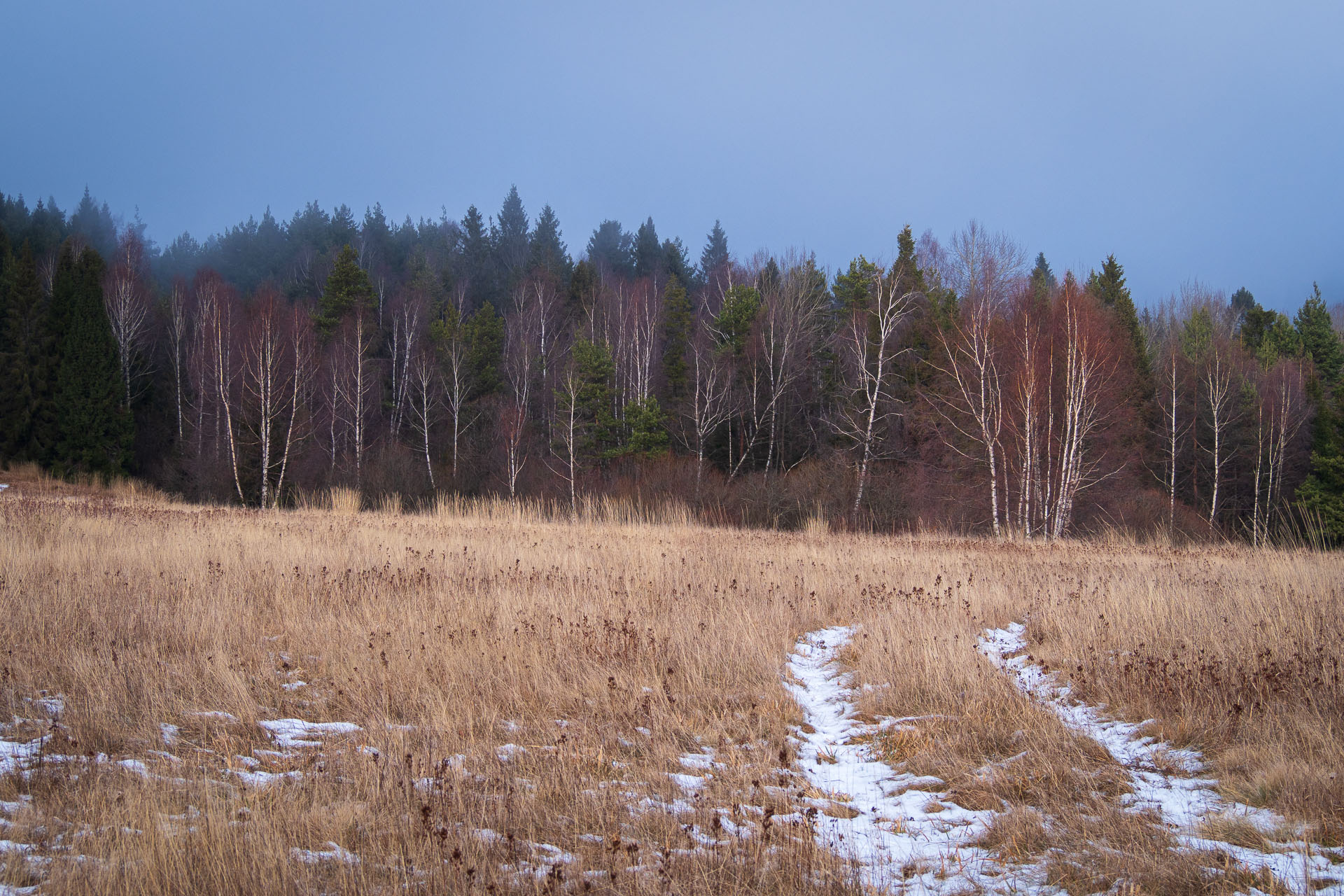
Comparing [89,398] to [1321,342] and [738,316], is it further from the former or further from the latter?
[1321,342]

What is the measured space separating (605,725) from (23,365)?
132ft

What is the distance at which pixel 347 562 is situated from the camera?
9.16 metres

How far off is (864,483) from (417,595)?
1614 cm

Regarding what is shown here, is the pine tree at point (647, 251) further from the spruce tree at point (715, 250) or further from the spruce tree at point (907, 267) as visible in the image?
the spruce tree at point (907, 267)

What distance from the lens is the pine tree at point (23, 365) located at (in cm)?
3177

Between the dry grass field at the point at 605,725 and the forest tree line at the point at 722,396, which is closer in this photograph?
the dry grass field at the point at 605,725

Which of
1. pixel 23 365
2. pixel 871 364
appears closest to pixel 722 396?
pixel 871 364

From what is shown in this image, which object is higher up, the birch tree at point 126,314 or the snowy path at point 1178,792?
the birch tree at point 126,314

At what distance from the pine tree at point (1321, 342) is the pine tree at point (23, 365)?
207ft

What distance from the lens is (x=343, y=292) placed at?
37.0 metres

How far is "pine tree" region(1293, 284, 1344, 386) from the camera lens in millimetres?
39938

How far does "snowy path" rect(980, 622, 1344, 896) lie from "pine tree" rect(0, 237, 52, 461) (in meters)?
40.7

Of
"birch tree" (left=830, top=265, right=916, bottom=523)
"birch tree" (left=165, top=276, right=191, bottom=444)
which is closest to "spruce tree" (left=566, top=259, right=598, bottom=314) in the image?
"birch tree" (left=830, top=265, right=916, bottom=523)

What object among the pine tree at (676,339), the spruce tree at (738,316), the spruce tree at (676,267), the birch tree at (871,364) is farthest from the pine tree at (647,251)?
the birch tree at (871,364)
